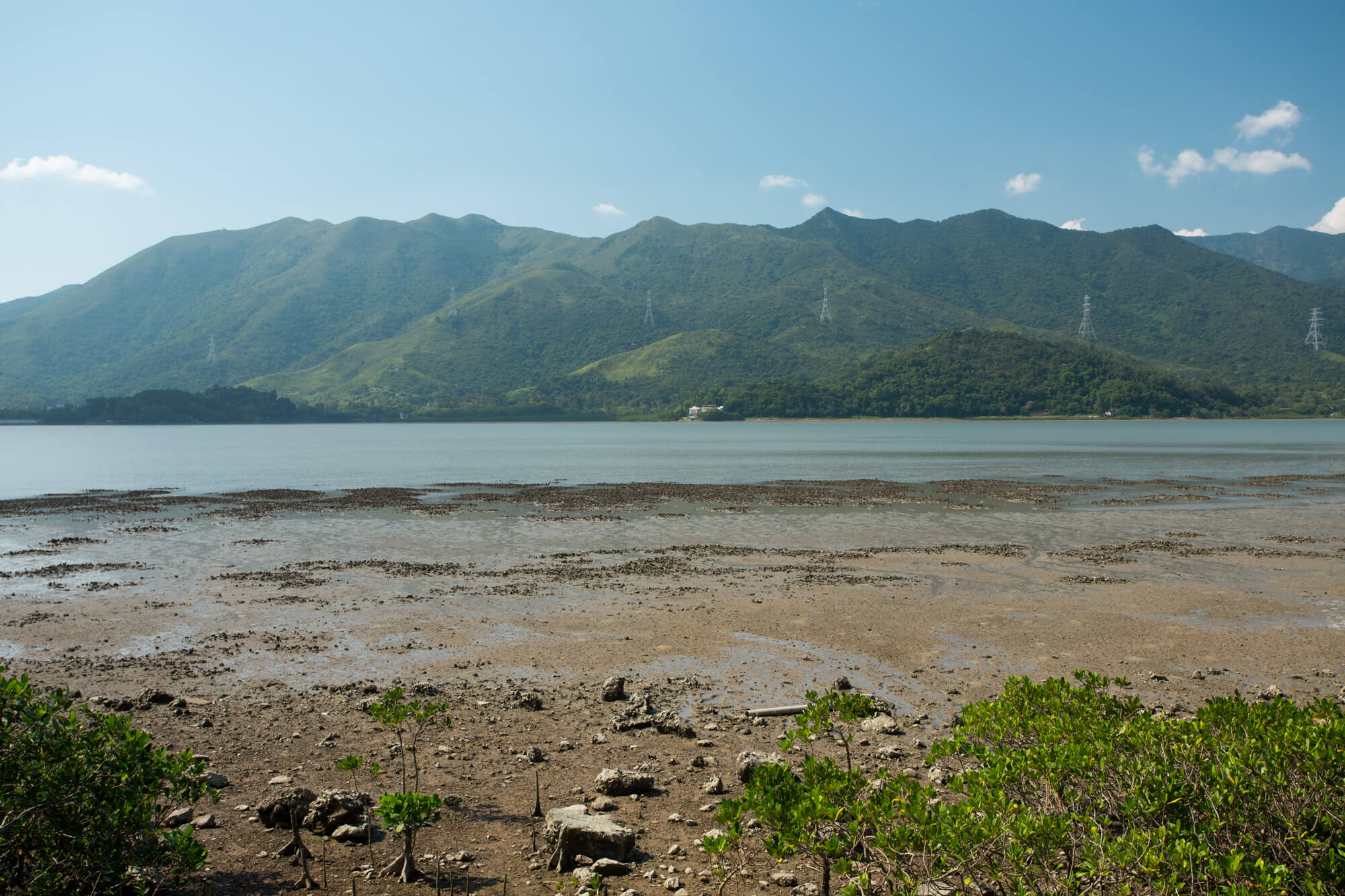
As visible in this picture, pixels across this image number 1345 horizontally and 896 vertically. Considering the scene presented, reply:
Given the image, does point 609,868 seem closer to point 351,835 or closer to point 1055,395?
point 351,835

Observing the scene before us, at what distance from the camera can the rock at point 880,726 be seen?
9.34m

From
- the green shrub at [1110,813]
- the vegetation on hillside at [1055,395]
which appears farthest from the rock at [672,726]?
the vegetation on hillside at [1055,395]

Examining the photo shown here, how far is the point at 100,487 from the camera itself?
163 ft

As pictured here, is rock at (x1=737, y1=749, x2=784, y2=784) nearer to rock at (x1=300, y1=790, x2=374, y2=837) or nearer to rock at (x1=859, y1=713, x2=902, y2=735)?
rock at (x1=859, y1=713, x2=902, y2=735)

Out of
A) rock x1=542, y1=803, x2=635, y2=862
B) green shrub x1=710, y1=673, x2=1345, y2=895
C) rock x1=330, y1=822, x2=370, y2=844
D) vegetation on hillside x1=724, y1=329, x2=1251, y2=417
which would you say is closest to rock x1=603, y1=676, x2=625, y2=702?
rock x1=542, y1=803, x2=635, y2=862

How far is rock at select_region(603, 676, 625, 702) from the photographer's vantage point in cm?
1087

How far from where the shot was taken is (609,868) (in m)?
6.20

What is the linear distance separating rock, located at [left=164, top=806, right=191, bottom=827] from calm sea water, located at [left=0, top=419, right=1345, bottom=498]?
44.2 metres

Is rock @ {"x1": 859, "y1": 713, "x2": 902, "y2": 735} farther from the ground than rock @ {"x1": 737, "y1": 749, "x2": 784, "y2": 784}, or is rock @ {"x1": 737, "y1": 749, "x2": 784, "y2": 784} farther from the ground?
rock @ {"x1": 737, "y1": 749, "x2": 784, "y2": 784}

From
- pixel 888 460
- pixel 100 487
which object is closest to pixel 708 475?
pixel 888 460

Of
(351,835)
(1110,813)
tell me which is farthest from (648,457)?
(1110,813)

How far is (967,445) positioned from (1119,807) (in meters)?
94.6

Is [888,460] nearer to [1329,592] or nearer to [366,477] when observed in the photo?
[366,477]

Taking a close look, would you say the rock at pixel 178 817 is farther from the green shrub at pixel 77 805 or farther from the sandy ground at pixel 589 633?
the green shrub at pixel 77 805
